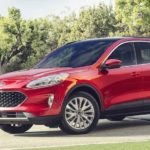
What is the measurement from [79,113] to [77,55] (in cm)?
117

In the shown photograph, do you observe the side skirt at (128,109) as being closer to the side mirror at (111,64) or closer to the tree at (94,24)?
the side mirror at (111,64)

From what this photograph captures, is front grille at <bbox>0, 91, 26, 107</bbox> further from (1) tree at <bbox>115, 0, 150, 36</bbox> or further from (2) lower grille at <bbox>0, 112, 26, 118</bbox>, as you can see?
(1) tree at <bbox>115, 0, 150, 36</bbox>

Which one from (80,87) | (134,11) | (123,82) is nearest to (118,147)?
(80,87)

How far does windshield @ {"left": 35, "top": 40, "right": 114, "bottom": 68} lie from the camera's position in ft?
33.9

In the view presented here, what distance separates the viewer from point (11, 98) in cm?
968

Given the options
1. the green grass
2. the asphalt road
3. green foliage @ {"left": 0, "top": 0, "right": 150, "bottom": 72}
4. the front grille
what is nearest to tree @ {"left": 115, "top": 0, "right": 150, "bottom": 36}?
green foliage @ {"left": 0, "top": 0, "right": 150, "bottom": 72}

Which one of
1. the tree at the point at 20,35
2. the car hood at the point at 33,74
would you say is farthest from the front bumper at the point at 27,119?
the tree at the point at 20,35

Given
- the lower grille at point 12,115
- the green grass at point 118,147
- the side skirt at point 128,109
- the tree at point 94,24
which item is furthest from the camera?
the tree at point 94,24


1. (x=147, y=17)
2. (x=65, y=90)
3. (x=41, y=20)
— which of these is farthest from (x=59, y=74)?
(x=41, y=20)

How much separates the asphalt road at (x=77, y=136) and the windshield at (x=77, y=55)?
1152mm

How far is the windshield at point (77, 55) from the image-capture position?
10.3 meters

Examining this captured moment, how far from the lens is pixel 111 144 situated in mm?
8344

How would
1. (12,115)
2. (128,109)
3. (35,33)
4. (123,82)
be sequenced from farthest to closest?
(35,33)
(128,109)
(123,82)
(12,115)

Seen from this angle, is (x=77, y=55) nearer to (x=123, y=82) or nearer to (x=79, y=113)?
(x=123, y=82)
